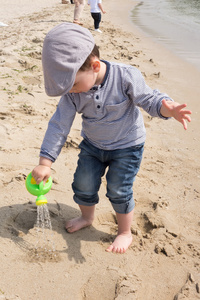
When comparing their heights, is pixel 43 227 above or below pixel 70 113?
below

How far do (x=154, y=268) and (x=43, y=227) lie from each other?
0.79 metres

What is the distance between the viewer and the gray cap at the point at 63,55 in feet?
5.49

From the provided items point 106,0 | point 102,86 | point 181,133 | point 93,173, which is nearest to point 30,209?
point 93,173

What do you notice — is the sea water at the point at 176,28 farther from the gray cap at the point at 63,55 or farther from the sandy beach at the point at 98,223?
the gray cap at the point at 63,55

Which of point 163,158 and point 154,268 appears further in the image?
point 163,158

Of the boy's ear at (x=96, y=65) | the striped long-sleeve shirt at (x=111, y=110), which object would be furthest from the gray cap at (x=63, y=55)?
the striped long-sleeve shirt at (x=111, y=110)

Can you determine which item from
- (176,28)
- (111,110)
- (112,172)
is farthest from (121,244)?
(176,28)

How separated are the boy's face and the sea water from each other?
494cm

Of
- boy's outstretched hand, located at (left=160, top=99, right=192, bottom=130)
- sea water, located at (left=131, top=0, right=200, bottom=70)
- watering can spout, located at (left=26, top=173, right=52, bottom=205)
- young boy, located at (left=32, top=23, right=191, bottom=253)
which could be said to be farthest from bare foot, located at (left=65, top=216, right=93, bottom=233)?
sea water, located at (left=131, top=0, right=200, bottom=70)

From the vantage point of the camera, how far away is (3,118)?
376 centimetres

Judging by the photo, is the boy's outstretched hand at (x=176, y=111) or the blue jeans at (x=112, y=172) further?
the blue jeans at (x=112, y=172)

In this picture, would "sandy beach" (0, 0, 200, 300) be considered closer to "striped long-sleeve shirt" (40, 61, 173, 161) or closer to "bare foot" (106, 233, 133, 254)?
"bare foot" (106, 233, 133, 254)

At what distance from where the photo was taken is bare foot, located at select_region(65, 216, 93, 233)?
2.45m

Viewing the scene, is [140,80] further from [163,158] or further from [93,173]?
[163,158]
